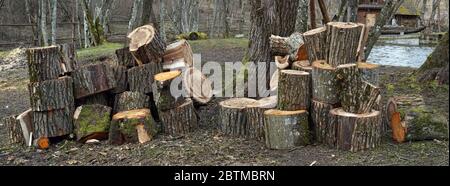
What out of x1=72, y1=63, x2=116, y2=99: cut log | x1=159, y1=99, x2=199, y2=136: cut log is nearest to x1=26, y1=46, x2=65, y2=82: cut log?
x1=72, y1=63, x2=116, y2=99: cut log

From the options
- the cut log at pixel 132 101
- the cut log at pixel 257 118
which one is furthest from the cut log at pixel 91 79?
the cut log at pixel 257 118

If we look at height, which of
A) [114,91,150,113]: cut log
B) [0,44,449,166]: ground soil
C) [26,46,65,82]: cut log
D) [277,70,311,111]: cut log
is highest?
[26,46,65,82]: cut log

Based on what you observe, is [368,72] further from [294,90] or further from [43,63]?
[43,63]

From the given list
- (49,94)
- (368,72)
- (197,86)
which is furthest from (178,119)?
(368,72)

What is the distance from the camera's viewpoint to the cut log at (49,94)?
5.51 m

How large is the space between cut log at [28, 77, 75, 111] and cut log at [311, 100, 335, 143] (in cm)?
296

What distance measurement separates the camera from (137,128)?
5.39m

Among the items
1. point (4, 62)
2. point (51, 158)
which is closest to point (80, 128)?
point (51, 158)

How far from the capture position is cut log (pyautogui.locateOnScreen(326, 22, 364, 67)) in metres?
4.93

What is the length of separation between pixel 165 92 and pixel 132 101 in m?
0.53

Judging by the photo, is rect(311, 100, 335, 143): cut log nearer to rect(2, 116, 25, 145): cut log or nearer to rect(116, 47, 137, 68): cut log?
rect(116, 47, 137, 68): cut log

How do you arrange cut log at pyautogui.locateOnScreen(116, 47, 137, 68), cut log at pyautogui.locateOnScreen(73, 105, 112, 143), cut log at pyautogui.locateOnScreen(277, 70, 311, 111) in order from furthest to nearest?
cut log at pyautogui.locateOnScreen(116, 47, 137, 68), cut log at pyautogui.locateOnScreen(73, 105, 112, 143), cut log at pyautogui.locateOnScreen(277, 70, 311, 111)

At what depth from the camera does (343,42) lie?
4.95 metres
